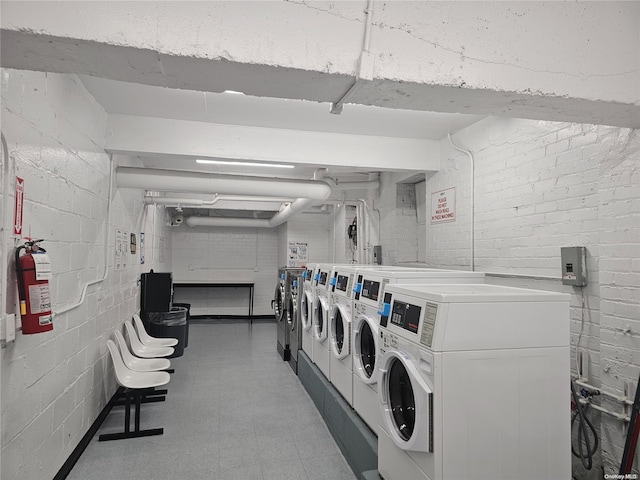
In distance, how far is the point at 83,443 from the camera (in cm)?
295

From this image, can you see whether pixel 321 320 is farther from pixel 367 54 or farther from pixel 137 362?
pixel 367 54

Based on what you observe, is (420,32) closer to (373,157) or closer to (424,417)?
(424,417)

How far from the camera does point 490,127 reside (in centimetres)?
344

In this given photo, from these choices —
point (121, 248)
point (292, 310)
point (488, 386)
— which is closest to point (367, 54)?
point (488, 386)

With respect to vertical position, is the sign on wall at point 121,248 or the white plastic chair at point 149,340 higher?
the sign on wall at point 121,248

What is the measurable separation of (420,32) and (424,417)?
162 centimetres

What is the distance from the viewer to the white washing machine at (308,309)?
432cm

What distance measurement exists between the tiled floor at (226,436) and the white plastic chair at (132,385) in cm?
6

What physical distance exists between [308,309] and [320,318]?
386 mm

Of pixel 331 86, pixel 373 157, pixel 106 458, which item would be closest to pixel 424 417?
pixel 331 86

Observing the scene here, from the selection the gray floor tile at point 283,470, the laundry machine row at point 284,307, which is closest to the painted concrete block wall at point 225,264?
the laundry machine row at point 284,307

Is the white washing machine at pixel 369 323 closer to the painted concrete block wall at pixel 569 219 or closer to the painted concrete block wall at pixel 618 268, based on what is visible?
the painted concrete block wall at pixel 569 219

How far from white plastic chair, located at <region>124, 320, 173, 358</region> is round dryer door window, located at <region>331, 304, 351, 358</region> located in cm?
198

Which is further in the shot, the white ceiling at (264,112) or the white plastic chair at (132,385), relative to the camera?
the white plastic chair at (132,385)
